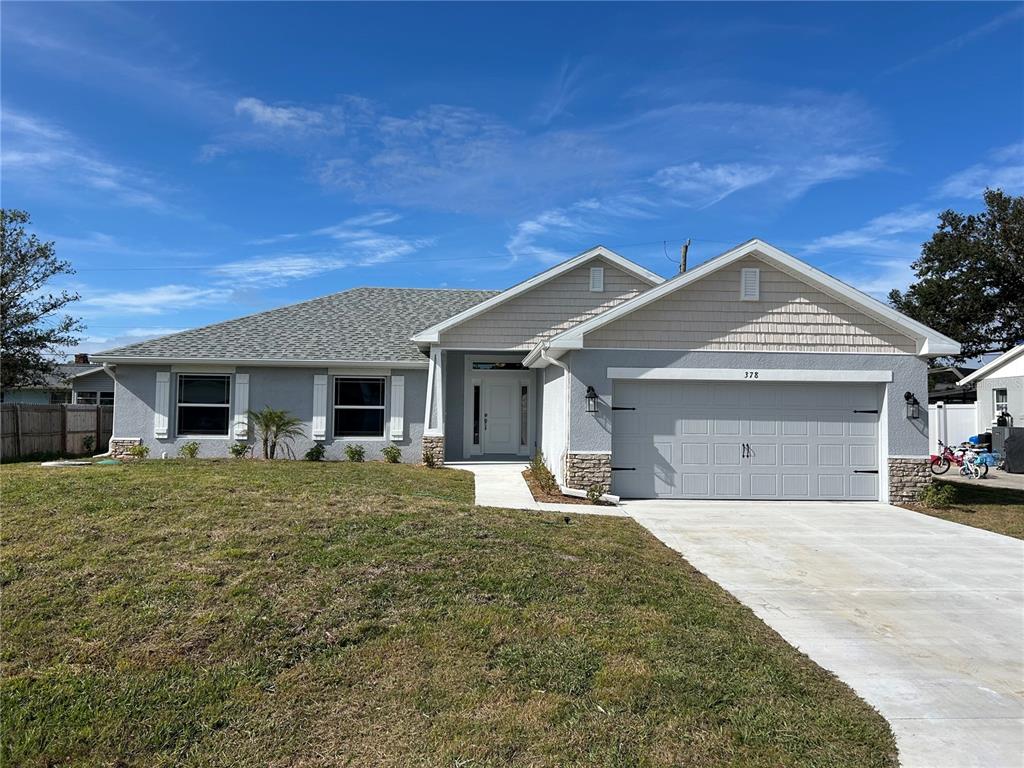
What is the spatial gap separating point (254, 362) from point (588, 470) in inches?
354

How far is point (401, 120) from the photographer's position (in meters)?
14.2

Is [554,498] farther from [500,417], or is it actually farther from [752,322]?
[500,417]

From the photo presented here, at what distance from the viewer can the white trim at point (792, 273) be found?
36.9 ft

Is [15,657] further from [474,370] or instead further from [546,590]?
[474,370]

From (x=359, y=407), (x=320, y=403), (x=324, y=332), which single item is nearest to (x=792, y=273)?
(x=359, y=407)

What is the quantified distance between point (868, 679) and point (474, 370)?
13474mm

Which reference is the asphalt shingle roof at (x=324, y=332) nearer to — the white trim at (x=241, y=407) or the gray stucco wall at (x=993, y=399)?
the white trim at (x=241, y=407)

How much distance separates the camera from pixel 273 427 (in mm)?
15383

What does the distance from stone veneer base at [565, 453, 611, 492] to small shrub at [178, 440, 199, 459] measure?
9.36m

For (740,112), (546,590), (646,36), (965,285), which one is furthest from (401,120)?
(965,285)

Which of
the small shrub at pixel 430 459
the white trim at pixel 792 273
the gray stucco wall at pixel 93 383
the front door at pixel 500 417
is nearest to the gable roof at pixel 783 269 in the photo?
the white trim at pixel 792 273

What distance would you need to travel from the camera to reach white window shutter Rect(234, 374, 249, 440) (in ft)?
51.4

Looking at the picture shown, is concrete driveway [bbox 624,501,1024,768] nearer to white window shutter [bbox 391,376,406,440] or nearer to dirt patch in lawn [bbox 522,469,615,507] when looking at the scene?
dirt patch in lawn [bbox 522,469,615,507]

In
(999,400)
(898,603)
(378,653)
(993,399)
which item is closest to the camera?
(378,653)
